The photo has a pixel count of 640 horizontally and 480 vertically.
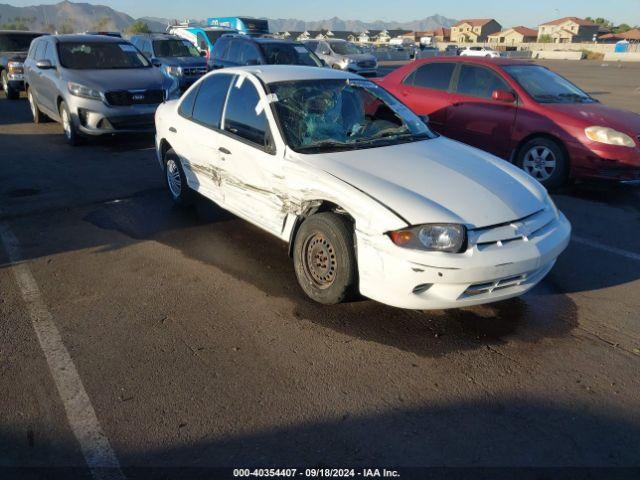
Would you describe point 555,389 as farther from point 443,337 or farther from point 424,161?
point 424,161

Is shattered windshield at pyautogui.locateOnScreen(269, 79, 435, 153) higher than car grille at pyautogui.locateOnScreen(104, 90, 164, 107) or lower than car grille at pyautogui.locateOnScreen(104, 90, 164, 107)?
higher

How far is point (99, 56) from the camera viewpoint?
1002 cm

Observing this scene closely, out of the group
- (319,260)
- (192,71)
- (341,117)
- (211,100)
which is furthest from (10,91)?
(319,260)

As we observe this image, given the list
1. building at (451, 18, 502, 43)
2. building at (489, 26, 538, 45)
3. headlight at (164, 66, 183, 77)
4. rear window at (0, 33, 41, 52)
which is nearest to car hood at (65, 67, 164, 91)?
headlight at (164, 66, 183, 77)

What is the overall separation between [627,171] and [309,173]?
4.84 metres

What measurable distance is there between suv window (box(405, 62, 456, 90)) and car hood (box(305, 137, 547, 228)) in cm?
411

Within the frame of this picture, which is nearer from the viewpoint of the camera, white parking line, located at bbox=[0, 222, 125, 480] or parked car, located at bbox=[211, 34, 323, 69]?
white parking line, located at bbox=[0, 222, 125, 480]

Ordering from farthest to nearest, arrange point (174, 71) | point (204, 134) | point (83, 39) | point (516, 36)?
1. point (516, 36)
2. point (174, 71)
3. point (83, 39)
4. point (204, 134)

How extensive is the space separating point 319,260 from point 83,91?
6.95 metres

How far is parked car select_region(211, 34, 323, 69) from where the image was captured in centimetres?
1312

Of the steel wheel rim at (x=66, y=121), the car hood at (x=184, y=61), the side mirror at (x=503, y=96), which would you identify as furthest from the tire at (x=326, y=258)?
the car hood at (x=184, y=61)

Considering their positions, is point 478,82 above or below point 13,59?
above

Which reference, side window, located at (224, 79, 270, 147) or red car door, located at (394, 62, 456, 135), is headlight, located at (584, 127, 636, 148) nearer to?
red car door, located at (394, 62, 456, 135)

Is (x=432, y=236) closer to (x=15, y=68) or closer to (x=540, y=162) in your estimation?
(x=540, y=162)
